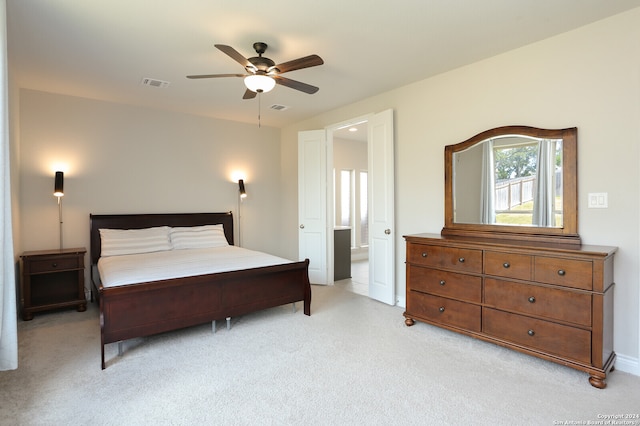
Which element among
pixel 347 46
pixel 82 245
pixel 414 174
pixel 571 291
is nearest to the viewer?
pixel 571 291

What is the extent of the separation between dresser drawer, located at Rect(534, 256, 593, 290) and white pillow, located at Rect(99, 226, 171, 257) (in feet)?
13.9

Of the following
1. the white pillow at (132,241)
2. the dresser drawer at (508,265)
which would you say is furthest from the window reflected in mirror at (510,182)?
the white pillow at (132,241)

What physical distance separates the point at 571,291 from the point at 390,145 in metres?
2.37

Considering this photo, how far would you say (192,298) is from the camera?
307cm

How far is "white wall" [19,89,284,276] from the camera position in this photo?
4.13 metres

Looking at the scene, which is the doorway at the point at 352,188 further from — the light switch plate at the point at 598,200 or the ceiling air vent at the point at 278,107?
the light switch plate at the point at 598,200

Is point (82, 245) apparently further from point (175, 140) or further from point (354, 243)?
point (354, 243)

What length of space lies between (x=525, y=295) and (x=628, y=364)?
86cm

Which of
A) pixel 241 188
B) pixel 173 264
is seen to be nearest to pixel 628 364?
pixel 173 264

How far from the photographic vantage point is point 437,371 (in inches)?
99.2

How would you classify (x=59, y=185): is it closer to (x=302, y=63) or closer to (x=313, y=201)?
(x=313, y=201)

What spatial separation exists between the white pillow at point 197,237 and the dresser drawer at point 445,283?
286 cm

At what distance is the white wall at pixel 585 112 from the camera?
250 cm

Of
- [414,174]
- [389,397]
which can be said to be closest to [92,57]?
[414,174]
